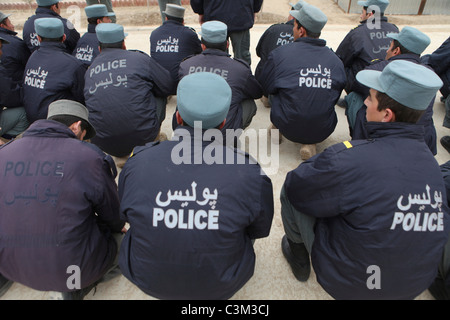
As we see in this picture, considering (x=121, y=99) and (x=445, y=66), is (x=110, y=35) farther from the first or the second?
(x=445, y=66)

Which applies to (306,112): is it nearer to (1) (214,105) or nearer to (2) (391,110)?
(2) (391,110)

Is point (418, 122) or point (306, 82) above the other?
point (306, 82)

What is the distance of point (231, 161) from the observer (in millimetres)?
1561

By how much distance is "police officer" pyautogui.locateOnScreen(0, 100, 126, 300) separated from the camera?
4.86 feet

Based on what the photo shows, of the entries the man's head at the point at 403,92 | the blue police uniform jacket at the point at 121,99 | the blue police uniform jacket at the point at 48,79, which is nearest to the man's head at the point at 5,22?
the blue police uniform jacket at the point at 48,79

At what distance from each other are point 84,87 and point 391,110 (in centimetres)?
241

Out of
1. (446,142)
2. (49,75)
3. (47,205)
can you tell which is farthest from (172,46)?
(446,142)

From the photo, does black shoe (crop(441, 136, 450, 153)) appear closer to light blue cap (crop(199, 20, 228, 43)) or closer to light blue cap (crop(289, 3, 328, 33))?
light blue cap (crop(289, 3, 328, 33))

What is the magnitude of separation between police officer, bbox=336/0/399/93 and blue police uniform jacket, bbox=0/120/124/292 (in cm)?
277

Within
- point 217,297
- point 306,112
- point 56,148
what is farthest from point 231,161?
point 306,112

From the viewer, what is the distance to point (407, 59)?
2676 mm

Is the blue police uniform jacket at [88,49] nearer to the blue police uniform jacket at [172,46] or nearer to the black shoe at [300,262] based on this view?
the blue police uniform jacket at [172,46]

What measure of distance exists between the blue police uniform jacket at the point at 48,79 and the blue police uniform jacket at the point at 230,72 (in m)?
0.99

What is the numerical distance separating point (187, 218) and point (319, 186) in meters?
0.70
